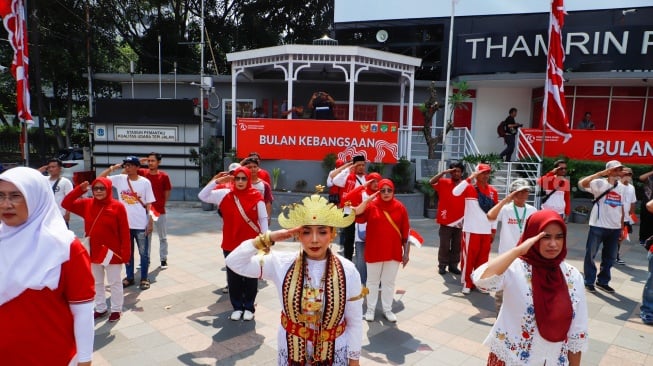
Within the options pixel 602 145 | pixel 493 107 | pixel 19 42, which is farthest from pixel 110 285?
pixel 493 107

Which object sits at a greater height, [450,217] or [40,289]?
[40,289]

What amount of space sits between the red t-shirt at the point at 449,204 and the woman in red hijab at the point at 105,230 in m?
4.52

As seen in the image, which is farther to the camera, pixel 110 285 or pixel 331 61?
pixel 331 61

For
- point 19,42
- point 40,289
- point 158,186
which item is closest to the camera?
point 40,289

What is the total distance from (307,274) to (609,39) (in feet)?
50.9

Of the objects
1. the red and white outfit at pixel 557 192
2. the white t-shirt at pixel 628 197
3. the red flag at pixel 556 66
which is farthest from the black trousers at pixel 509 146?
the red and white outfit at pixel 557 192

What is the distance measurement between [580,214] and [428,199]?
411 centimetres

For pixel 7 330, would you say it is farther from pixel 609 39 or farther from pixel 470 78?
pixel 609 39

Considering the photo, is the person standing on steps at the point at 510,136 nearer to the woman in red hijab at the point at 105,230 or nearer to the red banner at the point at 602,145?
the red banner at the point at 602,145

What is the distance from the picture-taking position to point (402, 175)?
38.3ft

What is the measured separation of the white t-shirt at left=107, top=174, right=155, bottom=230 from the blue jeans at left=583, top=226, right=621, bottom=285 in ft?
21.1

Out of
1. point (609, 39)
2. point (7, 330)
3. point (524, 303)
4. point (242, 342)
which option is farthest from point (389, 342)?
point (609, 39)

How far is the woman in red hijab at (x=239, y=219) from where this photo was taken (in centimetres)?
488

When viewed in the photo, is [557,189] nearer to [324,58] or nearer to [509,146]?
[509,146]
